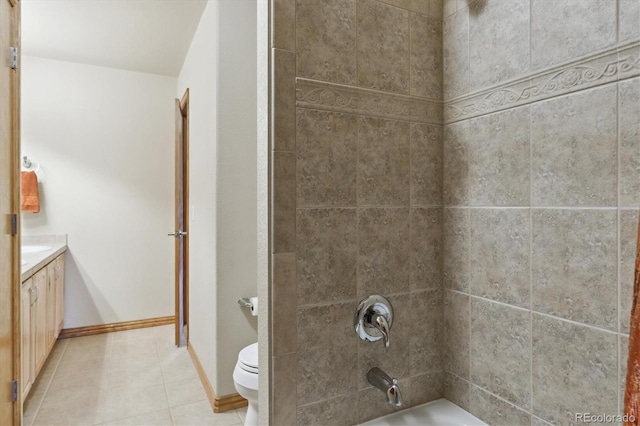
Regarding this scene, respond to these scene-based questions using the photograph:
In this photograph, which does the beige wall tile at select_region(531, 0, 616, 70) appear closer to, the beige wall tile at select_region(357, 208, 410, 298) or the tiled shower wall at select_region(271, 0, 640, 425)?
the tiled shower wall at select_region(271, 0, 640, 425)

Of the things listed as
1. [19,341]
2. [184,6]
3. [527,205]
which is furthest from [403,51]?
[19,341]

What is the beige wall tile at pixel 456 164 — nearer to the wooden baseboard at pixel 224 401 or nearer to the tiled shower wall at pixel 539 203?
the tiled shower wall at pixel 539 203

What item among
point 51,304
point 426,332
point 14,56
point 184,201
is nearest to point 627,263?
point 426,332

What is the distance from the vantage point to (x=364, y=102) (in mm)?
1193

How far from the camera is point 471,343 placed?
1.23m

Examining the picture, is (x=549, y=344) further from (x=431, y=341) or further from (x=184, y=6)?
(x=184, y=6)

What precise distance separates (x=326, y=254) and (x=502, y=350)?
23.7 inches

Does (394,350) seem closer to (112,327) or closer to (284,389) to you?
(284,389)

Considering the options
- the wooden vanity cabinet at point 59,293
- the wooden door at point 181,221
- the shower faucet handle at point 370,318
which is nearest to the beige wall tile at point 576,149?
the shower faucet handle at point 370,318

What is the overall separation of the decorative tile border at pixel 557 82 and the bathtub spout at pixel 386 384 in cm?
88

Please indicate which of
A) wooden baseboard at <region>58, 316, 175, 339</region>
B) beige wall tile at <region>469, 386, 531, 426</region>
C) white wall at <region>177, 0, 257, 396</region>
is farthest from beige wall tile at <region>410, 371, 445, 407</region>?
wooden baseboard at <region>58, 316, 175, 339</region>

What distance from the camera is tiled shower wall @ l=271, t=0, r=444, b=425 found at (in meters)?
1.08

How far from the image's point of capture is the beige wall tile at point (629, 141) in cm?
82

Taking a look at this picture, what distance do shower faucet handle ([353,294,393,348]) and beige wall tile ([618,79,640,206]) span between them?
69cm
